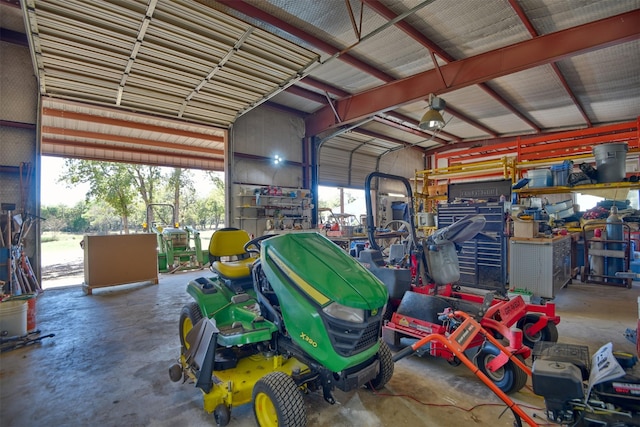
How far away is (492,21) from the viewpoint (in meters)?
4.34

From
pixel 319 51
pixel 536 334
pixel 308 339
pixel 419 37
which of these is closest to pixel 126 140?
pixel 319 51

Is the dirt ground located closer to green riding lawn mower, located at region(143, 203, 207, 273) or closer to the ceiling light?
green riding lawn mower, located at region(143, 203, 207, 273)

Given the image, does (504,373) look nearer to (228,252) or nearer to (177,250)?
(228,252)

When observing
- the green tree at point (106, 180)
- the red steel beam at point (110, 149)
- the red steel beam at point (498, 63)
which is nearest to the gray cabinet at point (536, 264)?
the red steel beam at point (498, 63)

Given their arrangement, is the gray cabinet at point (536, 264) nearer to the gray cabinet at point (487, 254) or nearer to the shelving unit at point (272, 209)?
the gray cabinet at point (487, 254)

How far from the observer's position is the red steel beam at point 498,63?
4023mm

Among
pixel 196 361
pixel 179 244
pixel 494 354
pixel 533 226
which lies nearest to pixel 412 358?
pixel 494 354

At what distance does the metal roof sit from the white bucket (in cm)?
293

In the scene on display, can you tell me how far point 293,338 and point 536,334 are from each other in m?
2.47

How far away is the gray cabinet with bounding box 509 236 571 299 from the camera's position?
4.13 meters

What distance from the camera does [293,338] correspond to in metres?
1.69

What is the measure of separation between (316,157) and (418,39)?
4431 mm

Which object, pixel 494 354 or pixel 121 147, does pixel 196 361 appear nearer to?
pixel 494 354

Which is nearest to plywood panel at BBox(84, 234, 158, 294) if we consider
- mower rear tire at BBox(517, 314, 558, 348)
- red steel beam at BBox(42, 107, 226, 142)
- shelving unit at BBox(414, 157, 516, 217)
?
red steel beam at BBox(42, 107, 226, 142)
